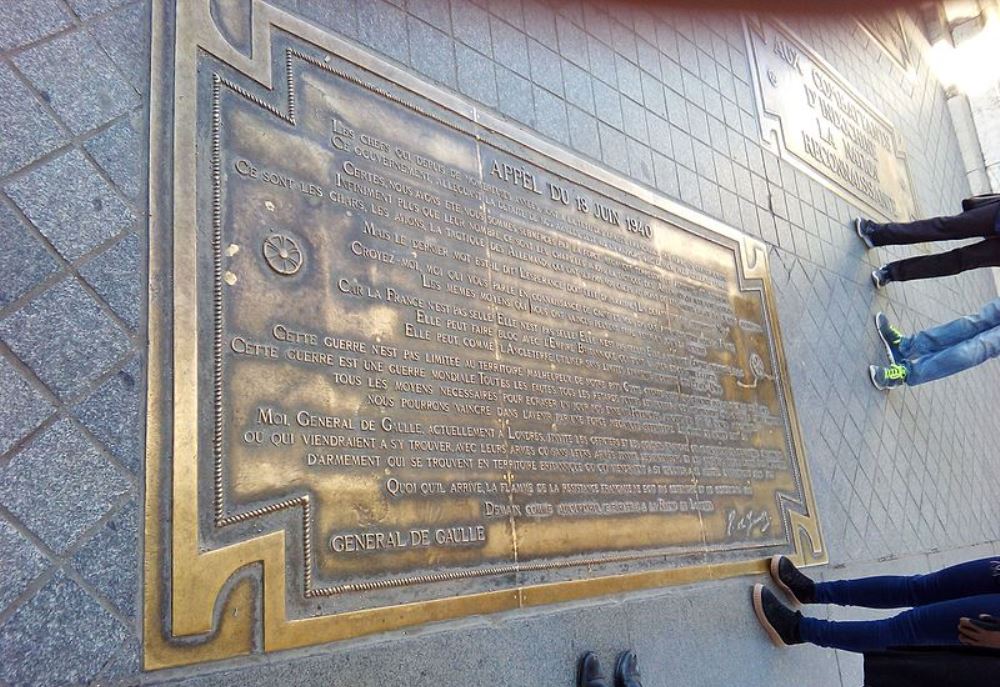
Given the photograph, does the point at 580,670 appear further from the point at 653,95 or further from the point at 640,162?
the point at 653,95

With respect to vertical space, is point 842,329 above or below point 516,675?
above

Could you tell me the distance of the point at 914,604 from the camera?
3297 millimetres

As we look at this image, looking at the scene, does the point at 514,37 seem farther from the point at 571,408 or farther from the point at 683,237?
the point at 571,408

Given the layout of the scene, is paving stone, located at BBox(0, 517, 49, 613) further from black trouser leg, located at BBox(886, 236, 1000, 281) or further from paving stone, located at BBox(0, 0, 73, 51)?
black trouser leg, located at BBox(886, 236, 1000, 281)

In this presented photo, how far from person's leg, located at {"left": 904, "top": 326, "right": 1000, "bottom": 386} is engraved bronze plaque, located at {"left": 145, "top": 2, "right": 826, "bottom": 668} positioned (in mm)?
2340

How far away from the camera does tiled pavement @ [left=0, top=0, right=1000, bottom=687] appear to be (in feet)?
5.52

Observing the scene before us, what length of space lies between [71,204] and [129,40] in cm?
53

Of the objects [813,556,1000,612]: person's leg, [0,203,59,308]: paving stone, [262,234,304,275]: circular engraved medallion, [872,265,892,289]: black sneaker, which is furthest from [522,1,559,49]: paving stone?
[872,265,892,289]: black sneaker

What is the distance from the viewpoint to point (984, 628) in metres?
2.68

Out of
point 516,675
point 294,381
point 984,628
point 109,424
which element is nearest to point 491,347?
point 294,381

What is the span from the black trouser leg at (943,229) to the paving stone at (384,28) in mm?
4172

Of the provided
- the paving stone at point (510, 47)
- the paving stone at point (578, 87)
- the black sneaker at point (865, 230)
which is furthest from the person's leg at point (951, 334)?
the paving stone at point (510, 47)

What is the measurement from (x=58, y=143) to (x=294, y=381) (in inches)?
32.2

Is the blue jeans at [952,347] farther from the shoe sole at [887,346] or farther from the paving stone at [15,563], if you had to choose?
the paving stone at [15,563]
